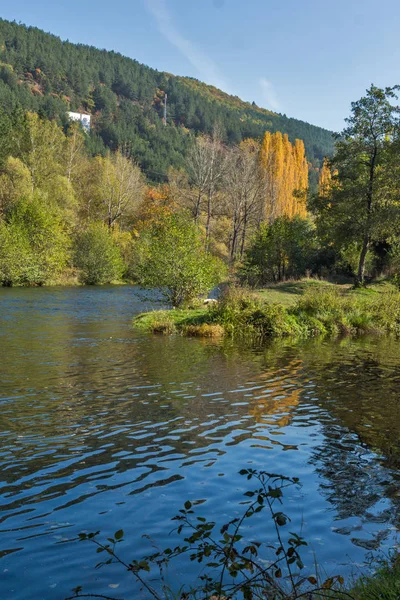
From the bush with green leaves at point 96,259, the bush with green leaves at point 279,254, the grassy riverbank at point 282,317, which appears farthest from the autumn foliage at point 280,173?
the grassy riverbank at point 282,317

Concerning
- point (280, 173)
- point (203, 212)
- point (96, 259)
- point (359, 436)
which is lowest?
point (359, 436)

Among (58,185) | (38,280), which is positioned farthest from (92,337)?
(58,185)

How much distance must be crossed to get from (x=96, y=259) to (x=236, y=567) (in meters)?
53.1

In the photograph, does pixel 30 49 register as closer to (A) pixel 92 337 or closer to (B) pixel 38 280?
(B) pixel 38 280

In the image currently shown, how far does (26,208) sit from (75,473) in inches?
1947

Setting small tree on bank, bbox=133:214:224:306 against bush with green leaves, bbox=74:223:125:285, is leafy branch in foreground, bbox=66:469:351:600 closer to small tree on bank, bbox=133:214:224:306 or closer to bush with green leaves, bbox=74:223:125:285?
small tree on bank, bbox=133:214:224:306

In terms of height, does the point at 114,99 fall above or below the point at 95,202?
above

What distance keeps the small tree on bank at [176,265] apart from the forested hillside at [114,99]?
9250cm

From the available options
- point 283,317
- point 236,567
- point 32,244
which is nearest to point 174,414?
point 236,567

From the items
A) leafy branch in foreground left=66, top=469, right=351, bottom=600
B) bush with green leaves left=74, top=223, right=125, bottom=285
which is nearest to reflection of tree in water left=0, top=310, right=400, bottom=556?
leafy branch in foreground left=66, top=469, right=351, bottom=600

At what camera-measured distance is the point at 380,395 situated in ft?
38.8

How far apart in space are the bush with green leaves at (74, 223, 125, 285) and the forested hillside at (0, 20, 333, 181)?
204 feet

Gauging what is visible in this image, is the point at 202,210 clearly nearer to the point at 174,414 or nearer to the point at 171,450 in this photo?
the point at 174,414

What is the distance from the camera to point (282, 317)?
22469 mm
